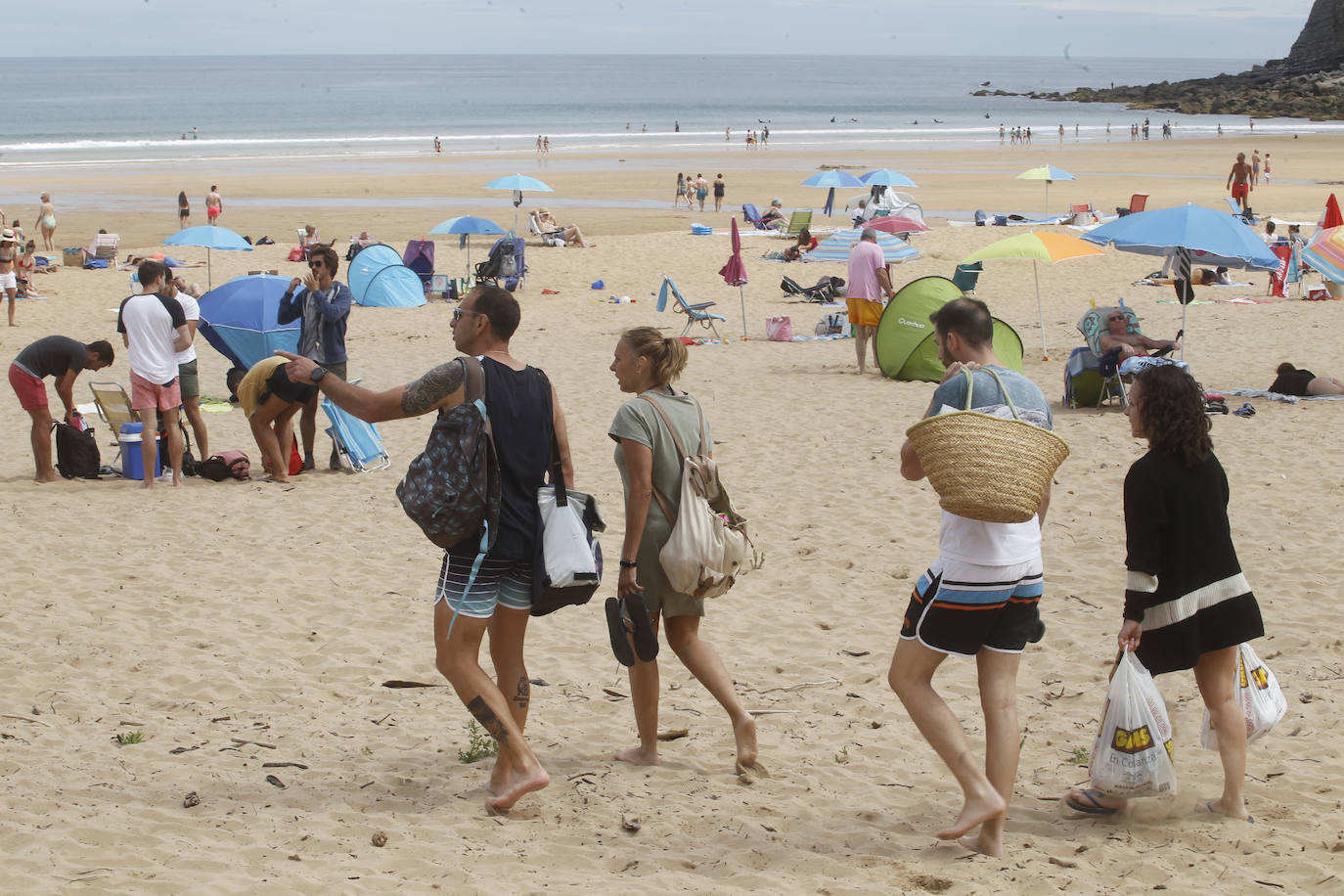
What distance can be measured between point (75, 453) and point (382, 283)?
8895 mm

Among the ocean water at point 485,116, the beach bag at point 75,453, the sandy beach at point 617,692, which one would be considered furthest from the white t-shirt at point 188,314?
the ocean water at point 485,116

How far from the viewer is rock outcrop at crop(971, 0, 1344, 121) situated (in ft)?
259

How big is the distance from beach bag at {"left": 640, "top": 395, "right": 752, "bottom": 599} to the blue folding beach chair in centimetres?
542

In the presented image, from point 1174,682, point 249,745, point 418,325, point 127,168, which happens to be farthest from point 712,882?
point 127,168

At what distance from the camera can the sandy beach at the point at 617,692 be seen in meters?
3.58

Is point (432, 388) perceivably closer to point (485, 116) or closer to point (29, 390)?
point (29, 390)

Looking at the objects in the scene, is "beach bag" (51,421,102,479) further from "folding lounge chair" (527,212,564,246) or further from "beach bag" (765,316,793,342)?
"folding lounge chair" (527,212,564,246)

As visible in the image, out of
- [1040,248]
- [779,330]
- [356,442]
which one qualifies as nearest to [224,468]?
[356,442]

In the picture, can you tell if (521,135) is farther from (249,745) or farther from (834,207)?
(249,745)

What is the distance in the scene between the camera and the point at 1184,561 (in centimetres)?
360

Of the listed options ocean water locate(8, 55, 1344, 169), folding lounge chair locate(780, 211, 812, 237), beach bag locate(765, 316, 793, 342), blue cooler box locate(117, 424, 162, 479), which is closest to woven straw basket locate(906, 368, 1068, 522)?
blue cooler box locate(117, 424, 162, 479)

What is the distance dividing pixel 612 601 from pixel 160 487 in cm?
566

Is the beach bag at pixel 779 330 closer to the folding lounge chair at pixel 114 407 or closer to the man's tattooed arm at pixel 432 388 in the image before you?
the folding lounge chair at pixel 114 407

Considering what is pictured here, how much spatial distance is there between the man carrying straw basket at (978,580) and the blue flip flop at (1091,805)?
372 millimetres
